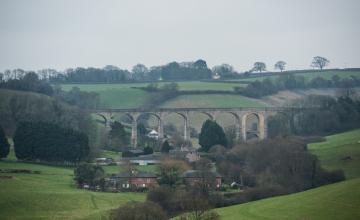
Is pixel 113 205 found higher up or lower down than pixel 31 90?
lower down

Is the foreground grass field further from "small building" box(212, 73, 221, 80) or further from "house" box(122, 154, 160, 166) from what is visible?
"small building" box(212, 73, 221, 80)

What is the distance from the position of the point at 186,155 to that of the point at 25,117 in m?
24.3

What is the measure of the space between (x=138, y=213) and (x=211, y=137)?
44.6 m

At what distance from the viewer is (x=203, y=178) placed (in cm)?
7031

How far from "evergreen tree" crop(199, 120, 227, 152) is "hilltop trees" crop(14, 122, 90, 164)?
1623 centimetres

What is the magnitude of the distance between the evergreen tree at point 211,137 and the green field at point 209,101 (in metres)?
37.8

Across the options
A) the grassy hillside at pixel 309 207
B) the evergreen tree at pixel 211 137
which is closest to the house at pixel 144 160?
the evergreen tree at pixel 211 137

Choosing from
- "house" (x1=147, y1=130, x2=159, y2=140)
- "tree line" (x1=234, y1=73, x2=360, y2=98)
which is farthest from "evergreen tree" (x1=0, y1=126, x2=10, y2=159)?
"tree line" (x1=234, y1=73, x2=360, y2=98)

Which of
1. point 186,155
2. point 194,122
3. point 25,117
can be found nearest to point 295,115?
point 194,122

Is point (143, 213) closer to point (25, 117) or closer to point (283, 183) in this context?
point (283, 183)

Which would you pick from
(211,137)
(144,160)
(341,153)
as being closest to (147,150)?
(144,160)

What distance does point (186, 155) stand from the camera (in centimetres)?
8925

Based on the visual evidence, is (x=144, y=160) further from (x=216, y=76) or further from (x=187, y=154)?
(x=216, y=76)

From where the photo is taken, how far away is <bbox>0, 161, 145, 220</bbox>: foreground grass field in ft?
185
